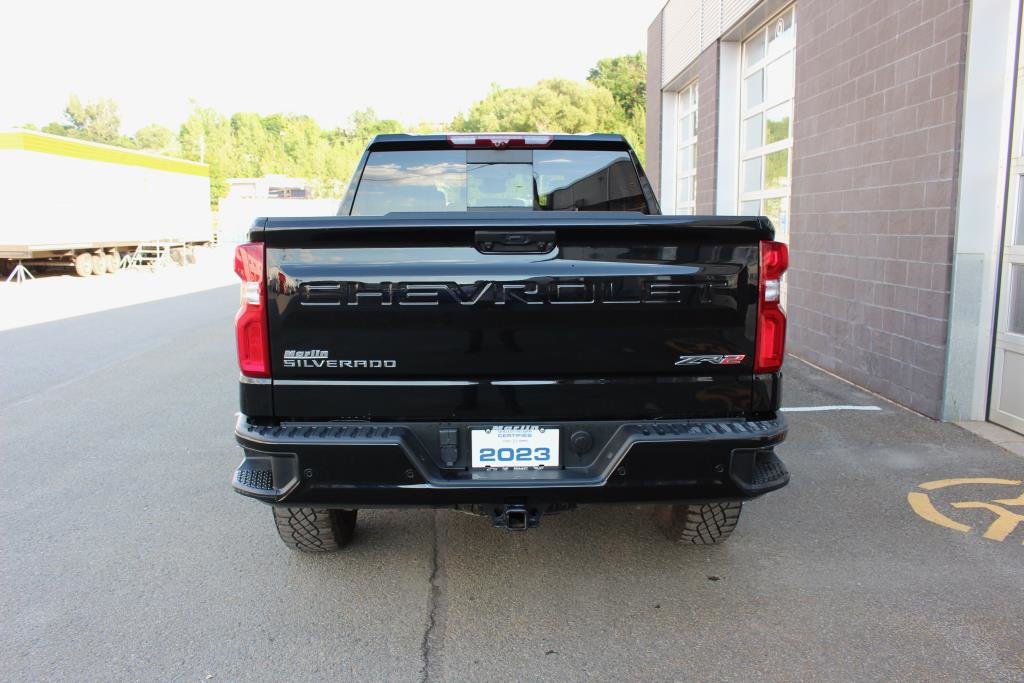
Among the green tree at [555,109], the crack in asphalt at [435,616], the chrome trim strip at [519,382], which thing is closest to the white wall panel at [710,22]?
the crack in asphalt at [435,616]

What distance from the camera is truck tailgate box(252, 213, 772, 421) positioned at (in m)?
2.97

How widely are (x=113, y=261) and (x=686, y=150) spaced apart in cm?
1704

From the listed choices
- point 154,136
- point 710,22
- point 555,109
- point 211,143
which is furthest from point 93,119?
point 710,22

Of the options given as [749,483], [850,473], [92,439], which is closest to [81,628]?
[749,483]

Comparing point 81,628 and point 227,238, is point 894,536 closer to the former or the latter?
point 81,628

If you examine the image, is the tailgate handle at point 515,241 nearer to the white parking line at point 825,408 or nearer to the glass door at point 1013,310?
the white parking line at point 825,408

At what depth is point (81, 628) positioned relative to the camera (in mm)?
3281

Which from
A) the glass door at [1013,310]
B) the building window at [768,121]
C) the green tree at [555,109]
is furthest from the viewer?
the green tree at [555,109]

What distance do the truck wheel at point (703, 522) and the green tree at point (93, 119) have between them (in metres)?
105

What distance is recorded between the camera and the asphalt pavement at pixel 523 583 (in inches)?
118

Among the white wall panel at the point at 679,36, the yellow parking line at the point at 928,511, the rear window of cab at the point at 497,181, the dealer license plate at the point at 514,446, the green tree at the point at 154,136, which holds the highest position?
the green tree at the point at 154,136

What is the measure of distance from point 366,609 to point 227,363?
6523mm

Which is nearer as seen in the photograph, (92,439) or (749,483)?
(749,483)

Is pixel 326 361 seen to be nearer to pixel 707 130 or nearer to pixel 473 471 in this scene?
pixel 473 471
